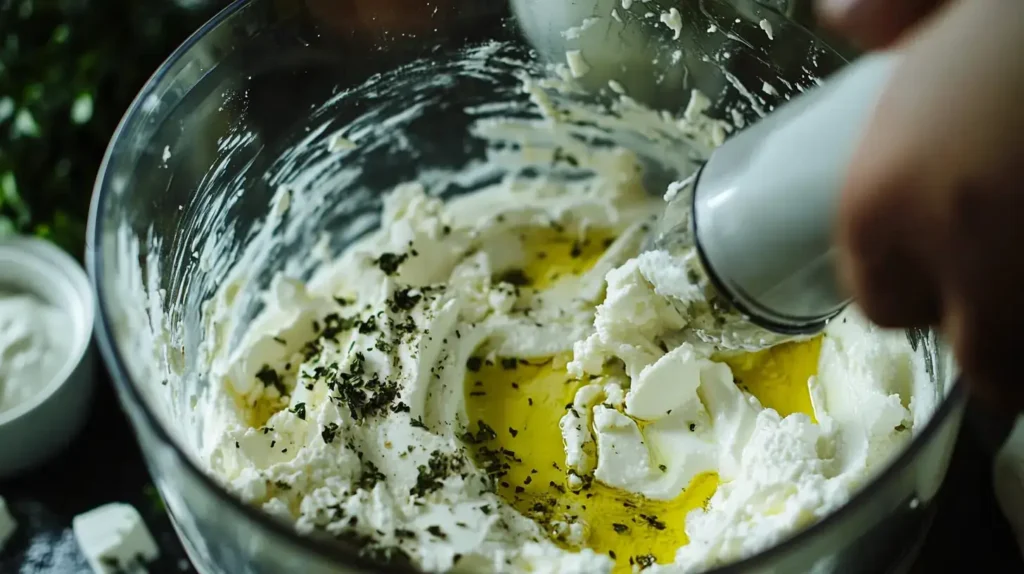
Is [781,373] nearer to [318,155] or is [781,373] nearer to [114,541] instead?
[318,155]

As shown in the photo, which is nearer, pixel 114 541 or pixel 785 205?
pixel 785 205

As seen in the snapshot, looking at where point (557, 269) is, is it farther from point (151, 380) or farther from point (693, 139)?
point (151, 380)

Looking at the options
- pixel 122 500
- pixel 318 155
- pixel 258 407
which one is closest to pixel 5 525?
pixel 122 500

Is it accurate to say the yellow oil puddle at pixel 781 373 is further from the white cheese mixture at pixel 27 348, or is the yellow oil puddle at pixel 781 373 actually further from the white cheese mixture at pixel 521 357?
the white cheese mixture at pixel 27 348

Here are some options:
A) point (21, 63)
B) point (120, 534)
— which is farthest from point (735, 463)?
point (21, 63)

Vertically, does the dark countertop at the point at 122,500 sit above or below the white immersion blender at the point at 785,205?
below

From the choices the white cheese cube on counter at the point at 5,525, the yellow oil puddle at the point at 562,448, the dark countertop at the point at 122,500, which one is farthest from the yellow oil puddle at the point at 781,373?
the white cheese cube on counter at the point at 5,525
